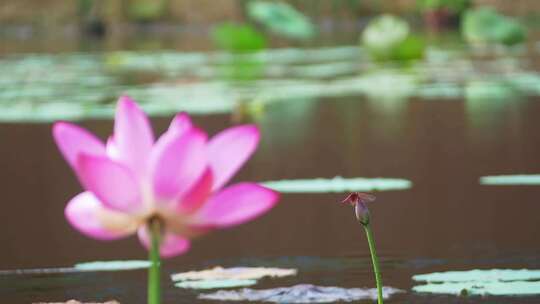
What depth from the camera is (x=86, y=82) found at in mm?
9891

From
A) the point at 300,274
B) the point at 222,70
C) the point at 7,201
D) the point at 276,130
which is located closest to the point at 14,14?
the point at 222,70

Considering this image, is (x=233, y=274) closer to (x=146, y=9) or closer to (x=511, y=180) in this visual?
(x=511, y=180)

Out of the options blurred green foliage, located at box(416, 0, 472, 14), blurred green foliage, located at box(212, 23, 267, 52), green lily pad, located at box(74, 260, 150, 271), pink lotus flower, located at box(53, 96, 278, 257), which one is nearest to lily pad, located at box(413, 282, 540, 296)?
green lily pad, located at box(74, 260, 150, 271)

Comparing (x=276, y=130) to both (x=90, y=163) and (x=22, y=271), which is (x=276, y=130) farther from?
(x=90, y=163)

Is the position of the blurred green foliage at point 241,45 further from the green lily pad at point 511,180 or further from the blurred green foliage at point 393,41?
the green lily pad at point 511,180

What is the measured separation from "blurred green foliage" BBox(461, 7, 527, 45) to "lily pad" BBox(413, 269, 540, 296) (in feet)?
33.0

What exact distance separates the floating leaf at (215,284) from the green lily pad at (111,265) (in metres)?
0.31

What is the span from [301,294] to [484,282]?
0.33m

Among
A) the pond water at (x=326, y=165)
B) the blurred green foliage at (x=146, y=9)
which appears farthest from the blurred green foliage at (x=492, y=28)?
the blurred green foliage at (x=146, y=9)

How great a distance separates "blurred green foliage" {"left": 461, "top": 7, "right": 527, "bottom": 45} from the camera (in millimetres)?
12570

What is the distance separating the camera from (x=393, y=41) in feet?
36.6

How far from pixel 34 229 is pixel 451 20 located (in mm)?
17572

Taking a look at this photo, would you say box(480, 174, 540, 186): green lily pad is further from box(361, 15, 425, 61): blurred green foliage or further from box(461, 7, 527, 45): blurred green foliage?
box(461, 7, 527, 45): blurred green foliage

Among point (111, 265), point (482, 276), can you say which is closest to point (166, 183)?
point (482, 276)
